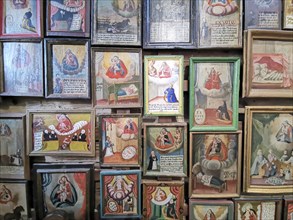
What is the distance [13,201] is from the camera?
4.00ft

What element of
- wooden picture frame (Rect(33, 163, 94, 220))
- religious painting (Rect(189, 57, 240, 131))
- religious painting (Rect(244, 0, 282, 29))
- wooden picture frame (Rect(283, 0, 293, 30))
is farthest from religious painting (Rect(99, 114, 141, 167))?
wooden picture frame (Rect(283, 0, 293, 30))

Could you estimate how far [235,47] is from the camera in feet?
3.84

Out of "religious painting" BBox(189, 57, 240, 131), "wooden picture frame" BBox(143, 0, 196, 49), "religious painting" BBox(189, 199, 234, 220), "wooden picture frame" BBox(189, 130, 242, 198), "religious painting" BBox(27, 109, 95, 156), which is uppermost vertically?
"wooden picture frame" BBox(143, 0, 196, 49)

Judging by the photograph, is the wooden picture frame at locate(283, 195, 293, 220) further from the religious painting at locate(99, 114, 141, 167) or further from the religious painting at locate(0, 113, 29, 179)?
the religious painting at locate(0, 113, 29, 179)

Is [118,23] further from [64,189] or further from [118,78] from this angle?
[64,189]

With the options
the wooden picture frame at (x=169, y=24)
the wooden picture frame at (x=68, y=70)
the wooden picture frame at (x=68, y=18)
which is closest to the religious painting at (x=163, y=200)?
the wooden picture frame at (x=68, y=70)

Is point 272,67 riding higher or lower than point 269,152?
higher

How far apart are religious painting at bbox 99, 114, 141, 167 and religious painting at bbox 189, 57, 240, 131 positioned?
0.26m

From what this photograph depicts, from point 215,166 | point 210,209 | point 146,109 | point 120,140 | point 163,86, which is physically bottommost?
point 210,209

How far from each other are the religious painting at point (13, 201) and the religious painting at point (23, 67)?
17.1 inches

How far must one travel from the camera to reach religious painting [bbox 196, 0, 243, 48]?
1.17 m

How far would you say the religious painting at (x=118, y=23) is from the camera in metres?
1.16

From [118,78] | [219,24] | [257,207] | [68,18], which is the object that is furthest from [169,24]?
[257,207]

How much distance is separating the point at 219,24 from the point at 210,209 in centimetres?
86
